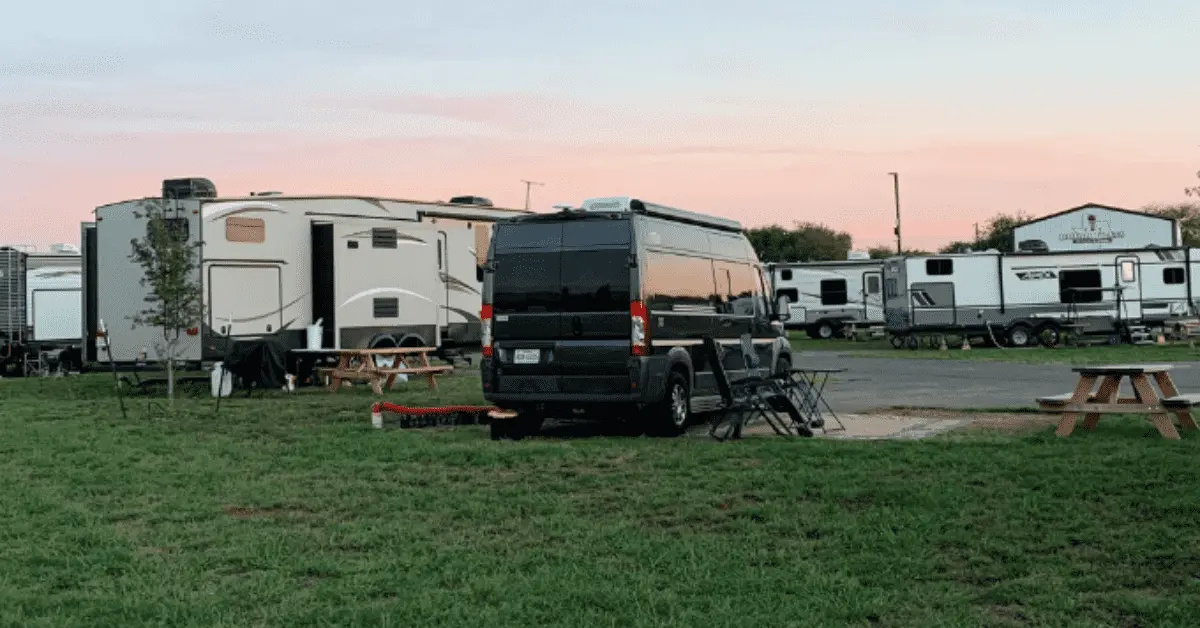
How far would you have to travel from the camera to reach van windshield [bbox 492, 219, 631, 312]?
39.4ft

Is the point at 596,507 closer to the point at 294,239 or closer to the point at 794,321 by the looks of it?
the point at 294,239

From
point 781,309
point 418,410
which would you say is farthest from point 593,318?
point 781,309

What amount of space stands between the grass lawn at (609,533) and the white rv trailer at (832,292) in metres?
30.7

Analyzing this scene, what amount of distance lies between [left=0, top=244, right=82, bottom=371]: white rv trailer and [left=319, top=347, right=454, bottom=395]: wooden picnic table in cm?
988

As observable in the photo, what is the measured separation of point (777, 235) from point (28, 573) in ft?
267

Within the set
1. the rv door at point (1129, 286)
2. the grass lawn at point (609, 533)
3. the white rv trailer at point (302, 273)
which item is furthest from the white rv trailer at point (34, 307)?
the rv door at point (1129, 286)

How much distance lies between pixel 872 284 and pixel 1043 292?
28.8ft

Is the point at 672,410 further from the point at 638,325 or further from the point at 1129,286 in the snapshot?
the point at 1129,286

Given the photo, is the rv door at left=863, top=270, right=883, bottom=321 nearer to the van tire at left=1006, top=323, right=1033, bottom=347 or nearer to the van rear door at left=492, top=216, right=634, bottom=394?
the van tire at left=1006, top=323, right=1033, bottom=347

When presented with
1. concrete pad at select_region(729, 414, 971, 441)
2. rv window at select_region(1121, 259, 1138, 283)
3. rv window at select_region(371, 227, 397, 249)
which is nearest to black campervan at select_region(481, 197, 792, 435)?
concrete pad at select_region(729, 414, 971, 441)

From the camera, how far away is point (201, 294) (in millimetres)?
18422

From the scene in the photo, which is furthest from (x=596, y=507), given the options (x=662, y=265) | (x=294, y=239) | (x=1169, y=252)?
(x=1169, y=252)

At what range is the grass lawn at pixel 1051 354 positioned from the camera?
84.0ft

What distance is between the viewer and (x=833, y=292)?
42.1m
